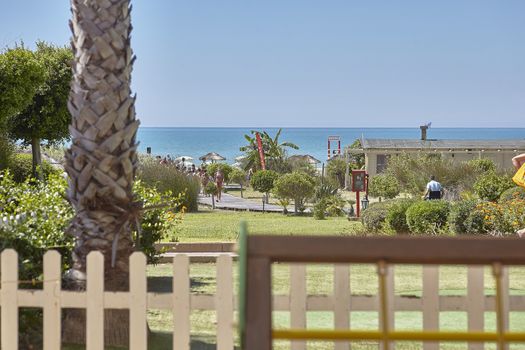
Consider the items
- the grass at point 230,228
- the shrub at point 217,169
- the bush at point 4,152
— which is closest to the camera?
the grass at point 230,228

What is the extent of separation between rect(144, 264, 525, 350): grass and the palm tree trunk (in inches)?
38.6

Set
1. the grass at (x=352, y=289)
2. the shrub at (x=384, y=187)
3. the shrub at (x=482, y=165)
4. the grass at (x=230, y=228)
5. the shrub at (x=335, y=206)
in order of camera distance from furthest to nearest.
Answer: the shrub at (x=482, y=165)
the shrub at (x=384, y=187)
the shrub at (x=335, y=206)
the grass at (x=230, y=228)
the grass at (x=352, y=289)

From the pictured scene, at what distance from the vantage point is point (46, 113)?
34.8 metres

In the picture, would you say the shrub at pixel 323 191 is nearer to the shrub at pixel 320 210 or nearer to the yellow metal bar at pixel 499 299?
the shrub at pixel 320 210

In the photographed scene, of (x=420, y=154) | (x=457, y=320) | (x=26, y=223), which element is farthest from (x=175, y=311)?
(x=420, y=154)

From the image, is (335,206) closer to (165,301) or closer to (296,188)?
(296,188)

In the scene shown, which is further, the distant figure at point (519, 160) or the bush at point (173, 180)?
the bush at point (173, 180)

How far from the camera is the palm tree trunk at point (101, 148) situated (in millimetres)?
6832

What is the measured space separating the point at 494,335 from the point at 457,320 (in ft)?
19.9

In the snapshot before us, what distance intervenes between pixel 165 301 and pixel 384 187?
3117 centimetres

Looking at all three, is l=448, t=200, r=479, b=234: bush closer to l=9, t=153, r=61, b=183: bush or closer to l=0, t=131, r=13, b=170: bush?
l=9, t=153, r=61, b=183: bush

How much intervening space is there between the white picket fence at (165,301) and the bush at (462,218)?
1192 cm

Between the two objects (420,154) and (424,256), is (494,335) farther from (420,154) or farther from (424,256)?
Answer: (420,154)

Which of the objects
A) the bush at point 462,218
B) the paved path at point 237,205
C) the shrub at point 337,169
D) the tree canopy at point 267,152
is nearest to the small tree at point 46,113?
the paved path at point 237,205
